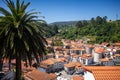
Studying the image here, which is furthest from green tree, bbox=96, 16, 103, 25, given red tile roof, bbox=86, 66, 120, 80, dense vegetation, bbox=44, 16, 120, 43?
red tile roof, bbox=86, 66, 120, 80

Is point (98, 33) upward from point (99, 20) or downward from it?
downward

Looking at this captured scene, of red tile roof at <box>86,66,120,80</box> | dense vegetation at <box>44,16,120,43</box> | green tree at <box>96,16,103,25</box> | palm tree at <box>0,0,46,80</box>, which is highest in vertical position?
green tree at <box>96,16,103,25</box>

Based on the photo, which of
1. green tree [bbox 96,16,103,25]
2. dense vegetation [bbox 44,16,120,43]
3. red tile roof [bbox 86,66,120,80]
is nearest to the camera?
red tile roof [bbox 86,66,120,80]

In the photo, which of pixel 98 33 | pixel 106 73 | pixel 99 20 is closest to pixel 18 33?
pixel 106 73

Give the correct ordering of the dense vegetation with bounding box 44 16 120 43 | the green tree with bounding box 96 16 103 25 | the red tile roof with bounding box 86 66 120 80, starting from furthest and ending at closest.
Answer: the green tree with bounding box 96 16 103 25 < the dense vegetation with bounding box 44 16 120 43 < the red tile roof with bounding box 86 66 120 80

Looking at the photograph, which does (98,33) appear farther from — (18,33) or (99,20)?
(18,33)

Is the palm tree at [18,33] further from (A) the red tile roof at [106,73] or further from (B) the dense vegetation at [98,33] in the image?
(B) the dense vegetation at [98,33]

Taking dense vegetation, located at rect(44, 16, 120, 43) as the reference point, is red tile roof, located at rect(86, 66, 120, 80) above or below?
below

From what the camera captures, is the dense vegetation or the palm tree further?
the dense vegetation

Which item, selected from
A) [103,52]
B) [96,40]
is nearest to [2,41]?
[103,52]

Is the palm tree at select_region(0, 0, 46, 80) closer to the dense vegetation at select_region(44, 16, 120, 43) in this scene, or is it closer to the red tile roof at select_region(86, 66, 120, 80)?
the red tile roof at select_region(86, 66, 120, 80)
